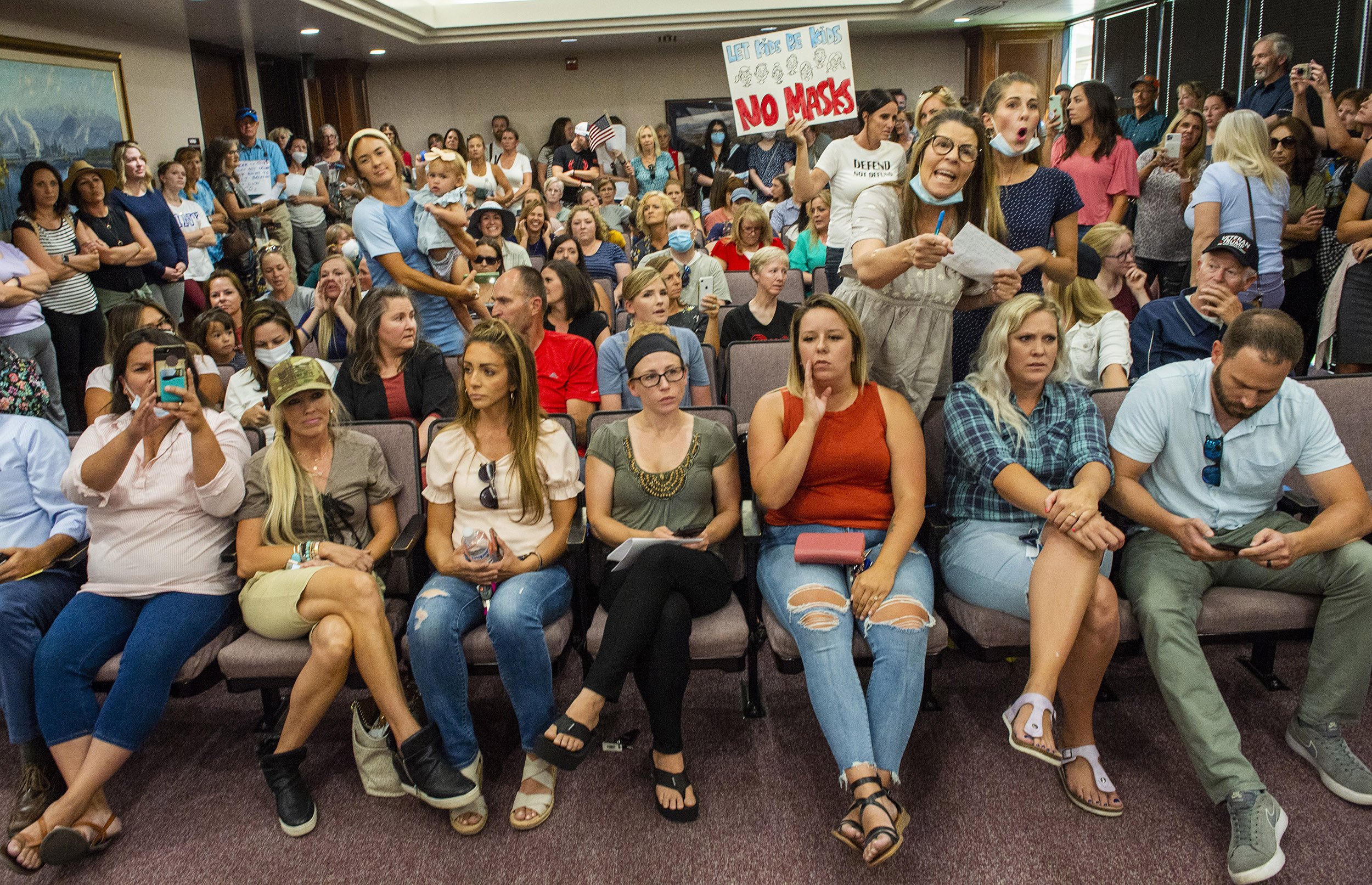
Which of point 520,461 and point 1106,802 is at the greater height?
point 520,461

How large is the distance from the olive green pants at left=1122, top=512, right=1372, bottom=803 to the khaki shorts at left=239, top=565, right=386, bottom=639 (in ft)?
6.45

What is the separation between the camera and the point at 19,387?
265 centimetres

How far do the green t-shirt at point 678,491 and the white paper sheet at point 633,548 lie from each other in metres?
0.17

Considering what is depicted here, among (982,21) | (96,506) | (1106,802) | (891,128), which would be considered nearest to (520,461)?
(96,506)

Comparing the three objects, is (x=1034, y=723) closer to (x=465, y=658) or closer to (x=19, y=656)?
(x=465, y=658)

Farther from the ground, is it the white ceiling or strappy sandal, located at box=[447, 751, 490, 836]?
the white ceiling

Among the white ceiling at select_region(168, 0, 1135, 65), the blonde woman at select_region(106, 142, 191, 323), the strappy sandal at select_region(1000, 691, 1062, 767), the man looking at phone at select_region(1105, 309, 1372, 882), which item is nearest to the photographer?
the strappy sandal at select_region(1000, 691, 1062, 767)

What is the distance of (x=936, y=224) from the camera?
258 centimetres

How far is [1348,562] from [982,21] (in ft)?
38.2

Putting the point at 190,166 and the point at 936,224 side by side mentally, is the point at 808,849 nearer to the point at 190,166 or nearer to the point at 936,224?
the point at 936,224

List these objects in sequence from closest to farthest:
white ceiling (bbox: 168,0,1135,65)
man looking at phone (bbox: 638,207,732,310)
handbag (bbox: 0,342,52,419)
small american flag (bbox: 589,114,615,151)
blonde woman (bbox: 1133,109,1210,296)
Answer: handbag (bbox: 0,342,52,419)
man looking at phone (bbox: 638,207,732,310)
blonde woman (bbox: 1133,109,1210,296)
small american flag (bbox: 589,114,615,151)
white ceiling (bbox: 168,0,1135,65)

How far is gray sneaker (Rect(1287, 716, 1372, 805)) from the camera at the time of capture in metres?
2.14

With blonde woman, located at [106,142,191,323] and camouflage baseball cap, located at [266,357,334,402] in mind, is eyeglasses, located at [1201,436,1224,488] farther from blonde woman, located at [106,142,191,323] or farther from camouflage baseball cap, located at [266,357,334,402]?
blonde woman, located at [106,142,191,323]

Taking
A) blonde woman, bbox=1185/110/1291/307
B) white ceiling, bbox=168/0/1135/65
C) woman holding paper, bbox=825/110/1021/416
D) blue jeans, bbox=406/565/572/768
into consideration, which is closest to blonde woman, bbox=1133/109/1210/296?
blonde woman, bbox=1185/110/1291/307
